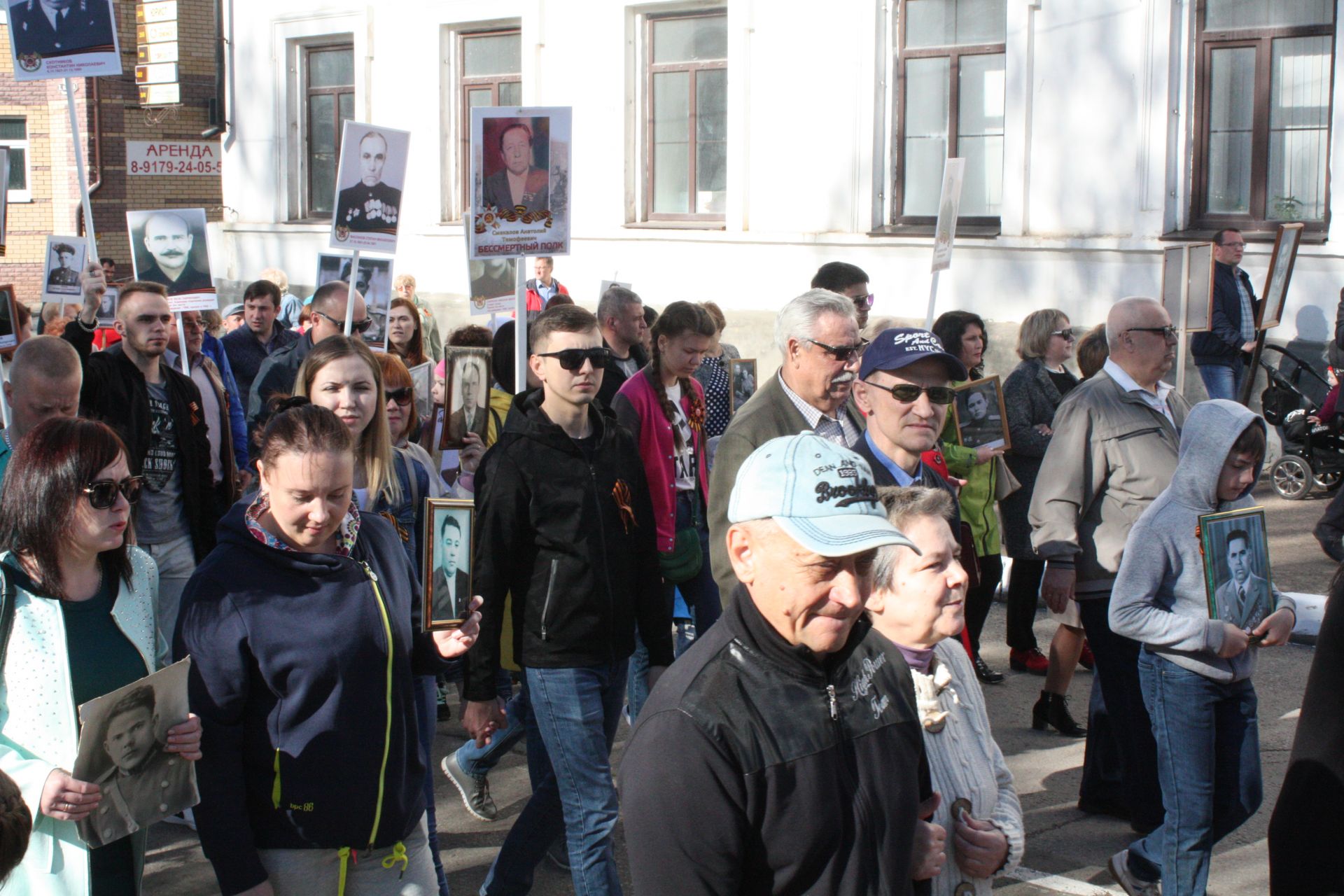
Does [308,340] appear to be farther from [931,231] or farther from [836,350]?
[931,231]

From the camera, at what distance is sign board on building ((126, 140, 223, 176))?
40.6 feet

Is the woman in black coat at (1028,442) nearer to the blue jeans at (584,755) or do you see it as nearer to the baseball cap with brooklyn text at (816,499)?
the blue jeans at (584,755)

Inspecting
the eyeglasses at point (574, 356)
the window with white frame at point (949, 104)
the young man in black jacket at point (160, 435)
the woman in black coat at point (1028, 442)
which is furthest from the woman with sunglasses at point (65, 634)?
the window with white frame at point (949, 104)

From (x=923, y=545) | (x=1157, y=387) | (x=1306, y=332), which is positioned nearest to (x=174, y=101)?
(x=1306, y=332)

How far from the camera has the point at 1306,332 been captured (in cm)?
1279

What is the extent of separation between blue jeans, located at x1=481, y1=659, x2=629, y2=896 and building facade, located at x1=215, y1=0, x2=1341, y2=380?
1034 centimetres

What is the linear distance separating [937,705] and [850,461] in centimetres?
89

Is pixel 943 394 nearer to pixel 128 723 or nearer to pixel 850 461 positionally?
pixel 850 461

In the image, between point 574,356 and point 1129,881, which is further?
point 1129,881

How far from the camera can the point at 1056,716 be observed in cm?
674

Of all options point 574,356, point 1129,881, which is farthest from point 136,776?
point 1129,881

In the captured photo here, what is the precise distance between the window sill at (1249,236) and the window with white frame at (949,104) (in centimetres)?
202

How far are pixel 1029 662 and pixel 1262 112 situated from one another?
790 centimetres

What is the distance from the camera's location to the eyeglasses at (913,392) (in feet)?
14.1
